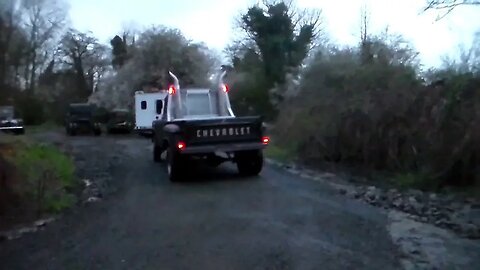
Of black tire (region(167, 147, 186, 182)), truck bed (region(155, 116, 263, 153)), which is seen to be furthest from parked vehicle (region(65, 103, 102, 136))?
truck bed (region(155, 116, 263, 153))

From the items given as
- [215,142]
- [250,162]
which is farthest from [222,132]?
[250,162]

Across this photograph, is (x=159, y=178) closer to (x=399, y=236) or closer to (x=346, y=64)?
(x=399, y=236)

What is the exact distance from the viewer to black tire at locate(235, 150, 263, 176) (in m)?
17.0

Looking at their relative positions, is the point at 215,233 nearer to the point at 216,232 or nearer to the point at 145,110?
the point at 216,232

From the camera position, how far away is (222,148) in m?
16.0

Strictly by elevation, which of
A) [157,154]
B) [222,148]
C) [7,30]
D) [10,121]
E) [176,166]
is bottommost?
[157,154]

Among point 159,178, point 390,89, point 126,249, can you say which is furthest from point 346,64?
point 126,249

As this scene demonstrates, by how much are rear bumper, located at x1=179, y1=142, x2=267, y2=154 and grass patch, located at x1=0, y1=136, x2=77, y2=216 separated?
2893 mm

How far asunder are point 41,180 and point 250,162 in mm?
5443

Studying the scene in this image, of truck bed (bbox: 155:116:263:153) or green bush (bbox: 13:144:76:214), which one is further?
truck bed (bbox: 155:116:263:153)

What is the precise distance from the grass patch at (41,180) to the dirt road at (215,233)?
611 mm

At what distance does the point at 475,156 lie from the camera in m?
14.7

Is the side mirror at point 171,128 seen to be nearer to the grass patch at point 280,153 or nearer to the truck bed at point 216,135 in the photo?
the truck bed at point 216,135

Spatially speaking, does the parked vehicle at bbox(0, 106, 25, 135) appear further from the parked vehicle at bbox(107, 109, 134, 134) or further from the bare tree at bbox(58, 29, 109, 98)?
the bare tree at bbox(58, 29, 109, 98)
